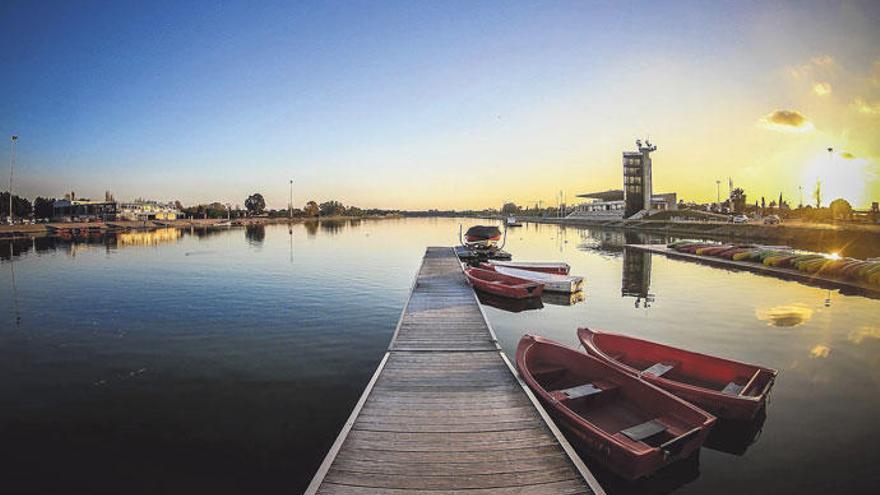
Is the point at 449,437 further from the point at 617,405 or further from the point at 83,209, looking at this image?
the point at 83,209

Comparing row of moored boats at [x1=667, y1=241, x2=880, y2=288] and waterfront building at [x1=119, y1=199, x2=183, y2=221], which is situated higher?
waterfront building at [x1=119, y1=199, x2=183, y2=221]

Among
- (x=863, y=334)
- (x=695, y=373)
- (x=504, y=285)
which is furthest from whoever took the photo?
(x=504, y=285)

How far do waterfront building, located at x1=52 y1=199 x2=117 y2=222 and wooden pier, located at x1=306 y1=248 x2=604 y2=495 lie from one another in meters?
170

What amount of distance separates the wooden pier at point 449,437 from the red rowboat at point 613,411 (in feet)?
2.05

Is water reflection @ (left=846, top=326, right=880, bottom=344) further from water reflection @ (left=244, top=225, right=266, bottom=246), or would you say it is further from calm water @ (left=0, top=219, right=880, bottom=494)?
water reflection @ (left=244, top=225, right=266, bottom=246)

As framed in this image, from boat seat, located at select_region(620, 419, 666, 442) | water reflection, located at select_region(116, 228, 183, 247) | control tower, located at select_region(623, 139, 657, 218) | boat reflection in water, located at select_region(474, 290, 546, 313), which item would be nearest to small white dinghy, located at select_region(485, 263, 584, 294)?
boat reflection in water, located at select_region(474, 290, 546, 313)

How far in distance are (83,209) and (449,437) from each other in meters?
195

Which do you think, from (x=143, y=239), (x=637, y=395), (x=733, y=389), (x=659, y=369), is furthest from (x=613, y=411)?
(x=143, y=239)

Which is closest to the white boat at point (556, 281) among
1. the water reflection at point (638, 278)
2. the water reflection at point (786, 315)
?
the water reflection at point (638, 278)

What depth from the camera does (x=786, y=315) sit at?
2073 centimetres

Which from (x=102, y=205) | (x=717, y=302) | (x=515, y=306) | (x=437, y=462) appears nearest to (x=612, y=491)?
(x=437, y=462)

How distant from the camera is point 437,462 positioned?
6652 mm

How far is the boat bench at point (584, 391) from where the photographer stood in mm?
8805

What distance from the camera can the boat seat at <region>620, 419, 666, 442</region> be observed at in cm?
734
